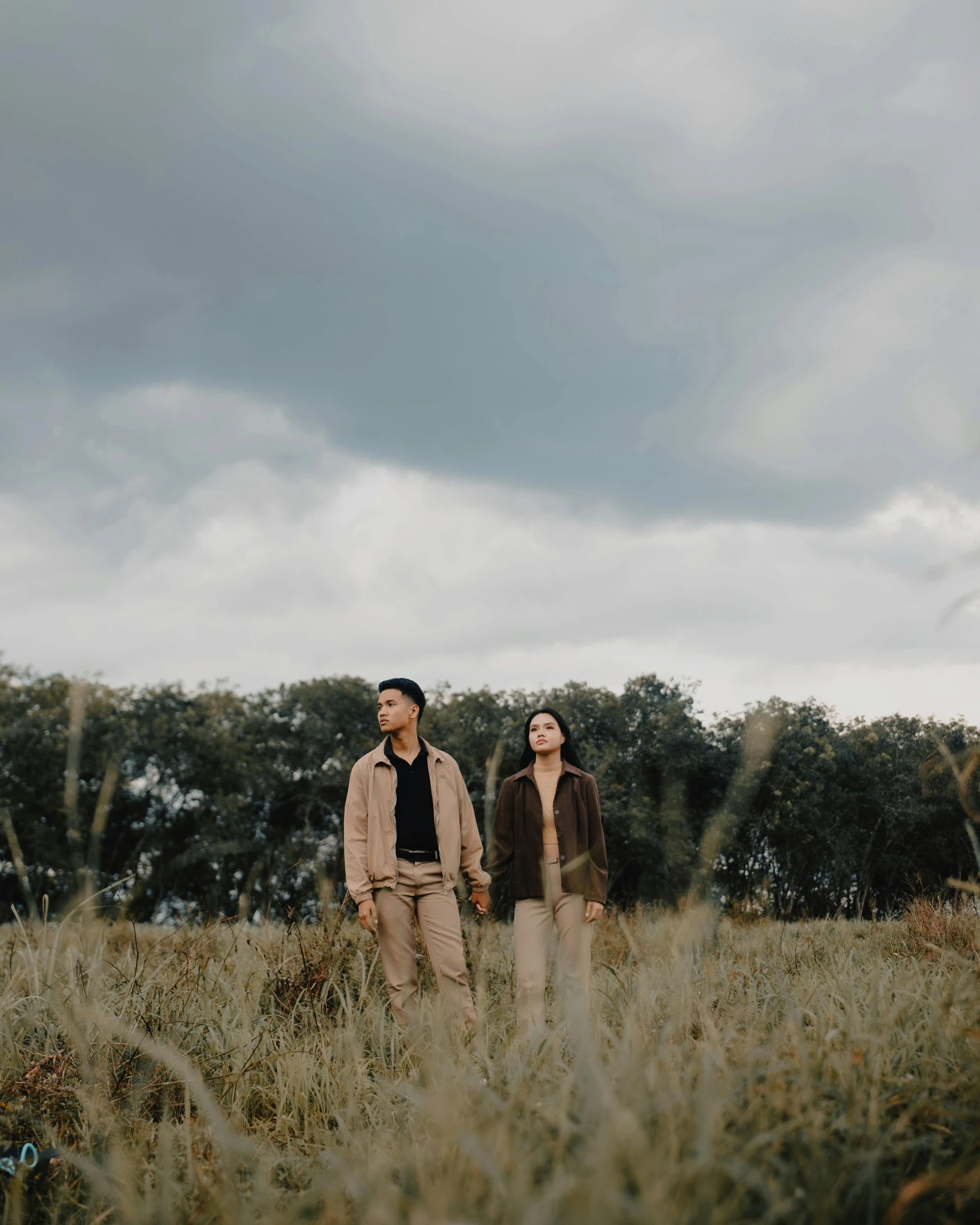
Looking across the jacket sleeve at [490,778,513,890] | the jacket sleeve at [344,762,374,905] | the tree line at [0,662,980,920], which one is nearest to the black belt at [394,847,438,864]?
the jacket sleeve at [344,762,374,905]

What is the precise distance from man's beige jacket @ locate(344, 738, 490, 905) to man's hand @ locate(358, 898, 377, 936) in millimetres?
34

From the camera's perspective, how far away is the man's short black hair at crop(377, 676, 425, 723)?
16.8ft

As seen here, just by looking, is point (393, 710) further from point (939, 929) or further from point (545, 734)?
point (939, 929)

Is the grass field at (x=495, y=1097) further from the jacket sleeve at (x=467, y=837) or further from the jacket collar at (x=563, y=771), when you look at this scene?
the jacket collar at (x=563, y=771)

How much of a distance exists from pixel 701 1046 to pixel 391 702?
3006mm

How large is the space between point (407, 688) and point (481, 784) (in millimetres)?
13803

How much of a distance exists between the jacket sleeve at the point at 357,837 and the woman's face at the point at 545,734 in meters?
1.00

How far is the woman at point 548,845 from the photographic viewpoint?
4910 mm

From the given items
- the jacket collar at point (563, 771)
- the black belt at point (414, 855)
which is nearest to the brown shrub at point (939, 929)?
the jacket collar at point (563, 771)

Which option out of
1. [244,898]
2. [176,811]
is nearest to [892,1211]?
[244,898]

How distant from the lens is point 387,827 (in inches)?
195

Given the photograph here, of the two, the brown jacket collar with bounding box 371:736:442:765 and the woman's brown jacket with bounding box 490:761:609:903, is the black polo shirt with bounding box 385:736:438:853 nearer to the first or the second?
the brown jacket collar with bounding box 371:736:442:765

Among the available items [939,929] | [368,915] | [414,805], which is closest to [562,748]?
[414,805]

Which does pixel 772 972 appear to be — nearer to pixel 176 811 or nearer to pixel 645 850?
pixel 645 850
